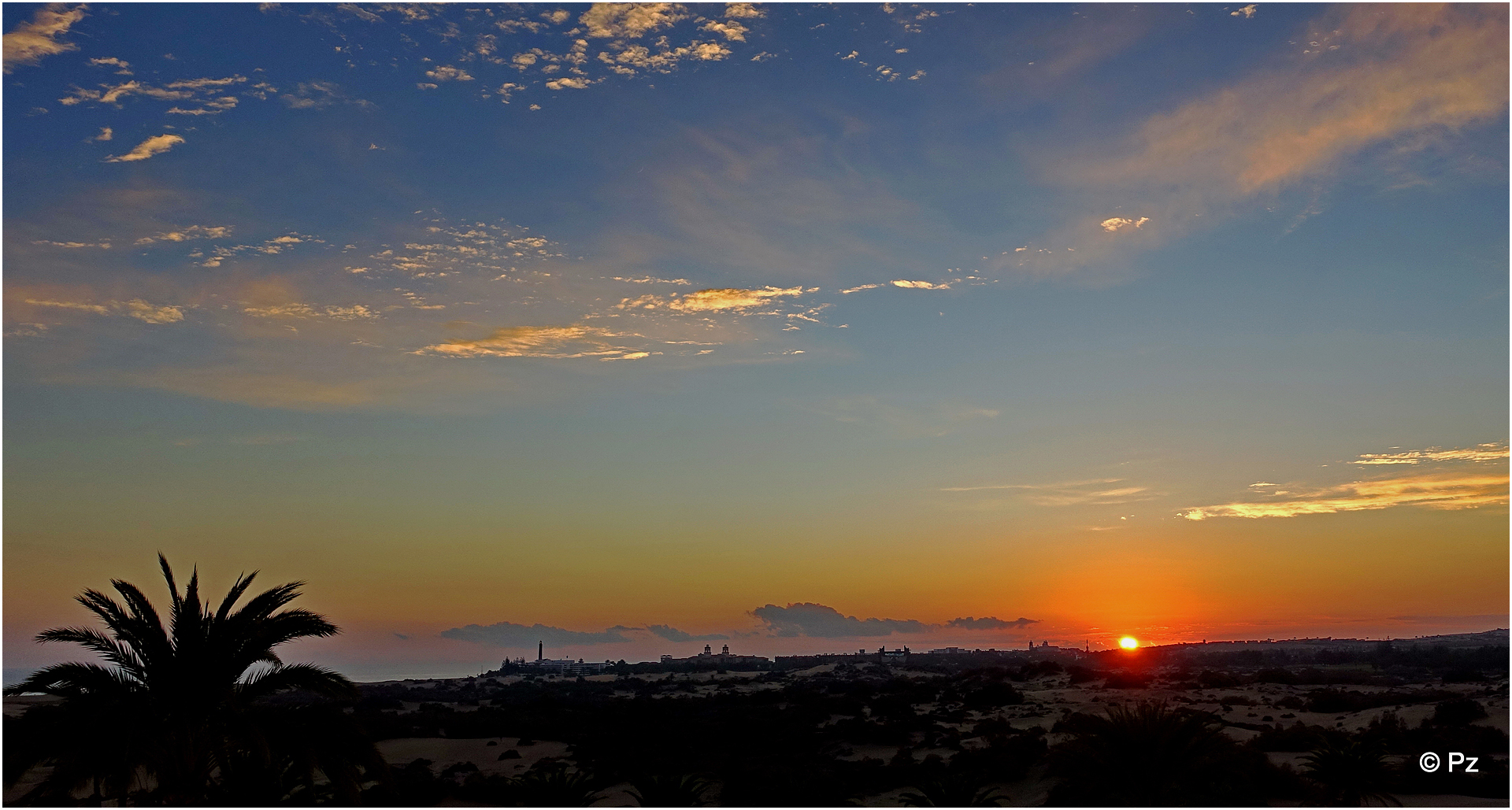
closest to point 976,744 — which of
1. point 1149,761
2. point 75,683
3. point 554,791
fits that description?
point 1149,761

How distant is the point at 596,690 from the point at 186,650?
8310 cm

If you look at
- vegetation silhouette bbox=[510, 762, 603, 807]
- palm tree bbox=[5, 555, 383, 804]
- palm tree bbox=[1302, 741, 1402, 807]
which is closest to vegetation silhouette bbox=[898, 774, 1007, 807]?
palm tree bbox=[1302, 741, 1402, 807]

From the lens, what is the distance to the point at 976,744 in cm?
3916

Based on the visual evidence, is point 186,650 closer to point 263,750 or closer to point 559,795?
point 263,750

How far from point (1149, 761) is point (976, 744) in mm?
18670

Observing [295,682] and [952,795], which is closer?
[295,682]

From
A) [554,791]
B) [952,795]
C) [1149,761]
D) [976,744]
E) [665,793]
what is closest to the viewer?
[1149,761]

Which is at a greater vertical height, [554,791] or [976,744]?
[554,791]

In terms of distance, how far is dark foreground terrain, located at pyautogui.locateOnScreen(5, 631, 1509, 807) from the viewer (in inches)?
877

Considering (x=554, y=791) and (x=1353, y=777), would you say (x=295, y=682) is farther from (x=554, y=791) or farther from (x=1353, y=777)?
(x=1353, y=777)

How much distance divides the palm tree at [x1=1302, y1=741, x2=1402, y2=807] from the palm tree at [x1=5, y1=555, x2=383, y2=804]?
22470mm

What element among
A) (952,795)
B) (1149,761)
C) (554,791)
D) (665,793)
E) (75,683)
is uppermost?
(75,683)

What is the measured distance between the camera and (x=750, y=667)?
166m

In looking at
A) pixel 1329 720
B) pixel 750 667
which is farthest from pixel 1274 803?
pixel 750 667
